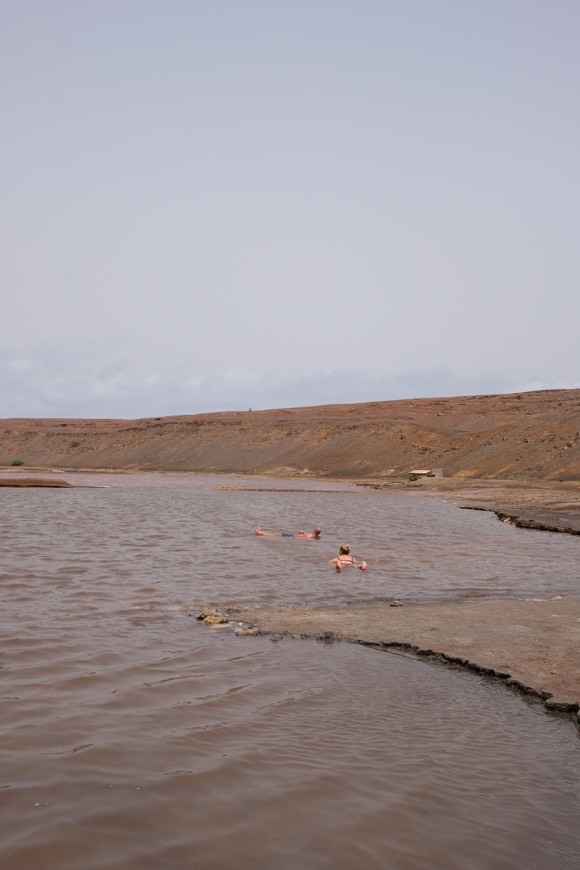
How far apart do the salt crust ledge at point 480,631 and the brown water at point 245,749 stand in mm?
312

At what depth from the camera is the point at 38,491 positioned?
3700 centimetres

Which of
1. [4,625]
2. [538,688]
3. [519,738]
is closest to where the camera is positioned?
[519,738]

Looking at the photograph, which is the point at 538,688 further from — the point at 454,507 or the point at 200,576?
the point at 454,507

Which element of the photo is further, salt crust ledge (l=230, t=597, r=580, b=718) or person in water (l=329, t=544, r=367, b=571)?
person in water (l=329, t=544, r=367, b=571)

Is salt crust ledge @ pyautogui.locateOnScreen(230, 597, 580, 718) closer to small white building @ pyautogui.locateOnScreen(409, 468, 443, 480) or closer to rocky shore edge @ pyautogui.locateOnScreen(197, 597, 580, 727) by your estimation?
rocky shore edge @ pyautogui.locateOnScreen(197, 597, 580, 727)

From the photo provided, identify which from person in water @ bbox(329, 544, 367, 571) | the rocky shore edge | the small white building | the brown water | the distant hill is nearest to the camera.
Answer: the brown water

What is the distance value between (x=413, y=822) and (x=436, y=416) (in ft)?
223

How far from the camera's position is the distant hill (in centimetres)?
5012

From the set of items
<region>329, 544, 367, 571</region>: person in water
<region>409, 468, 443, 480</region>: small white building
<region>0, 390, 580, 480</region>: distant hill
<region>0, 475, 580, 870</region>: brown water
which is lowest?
<region>0, 475, 580, 870</region>: brown water

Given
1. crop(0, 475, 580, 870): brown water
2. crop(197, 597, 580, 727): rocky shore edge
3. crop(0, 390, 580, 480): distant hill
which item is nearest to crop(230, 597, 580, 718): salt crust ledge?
crop(197, 597, 580, 727): rocky shore edge

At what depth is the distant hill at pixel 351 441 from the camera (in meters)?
50.1

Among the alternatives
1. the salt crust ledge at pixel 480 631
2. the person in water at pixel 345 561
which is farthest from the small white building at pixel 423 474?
the salt crust ledge at pixel 480 631

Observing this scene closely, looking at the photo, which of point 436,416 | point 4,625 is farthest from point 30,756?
point 436,416

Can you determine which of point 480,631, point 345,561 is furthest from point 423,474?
point 480,631
